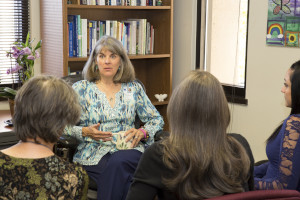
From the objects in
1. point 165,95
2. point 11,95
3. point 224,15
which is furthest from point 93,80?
point 224,15

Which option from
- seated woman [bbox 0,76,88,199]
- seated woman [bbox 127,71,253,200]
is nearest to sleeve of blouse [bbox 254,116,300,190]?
seated woman [bbox 127,71,253,200]

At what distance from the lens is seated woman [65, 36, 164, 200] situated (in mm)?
2596

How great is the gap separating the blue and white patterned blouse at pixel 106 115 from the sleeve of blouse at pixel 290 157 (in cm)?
105

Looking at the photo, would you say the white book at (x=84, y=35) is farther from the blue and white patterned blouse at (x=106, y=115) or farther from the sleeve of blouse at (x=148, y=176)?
the sleeve of blouse at (x=148, y=176)

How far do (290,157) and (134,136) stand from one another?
1103 mm

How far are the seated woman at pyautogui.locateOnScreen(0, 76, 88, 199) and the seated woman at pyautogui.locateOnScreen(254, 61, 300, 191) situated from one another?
0.87 metres

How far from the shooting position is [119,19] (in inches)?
163

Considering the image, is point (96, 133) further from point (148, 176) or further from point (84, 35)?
point (84, 35)

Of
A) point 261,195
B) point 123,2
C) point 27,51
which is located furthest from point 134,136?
point 261,195

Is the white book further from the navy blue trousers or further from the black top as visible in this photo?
the black top

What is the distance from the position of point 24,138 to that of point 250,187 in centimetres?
89

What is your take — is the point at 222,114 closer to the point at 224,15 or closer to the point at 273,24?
the point at 273,24

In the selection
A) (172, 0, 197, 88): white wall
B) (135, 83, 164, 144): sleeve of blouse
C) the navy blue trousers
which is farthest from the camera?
(172, 0, 197, 88): white wall

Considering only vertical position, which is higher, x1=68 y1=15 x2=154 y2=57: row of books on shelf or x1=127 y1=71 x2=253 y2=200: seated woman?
x1=68 y1=15 x2=154 y2=57: row of books on shelf
